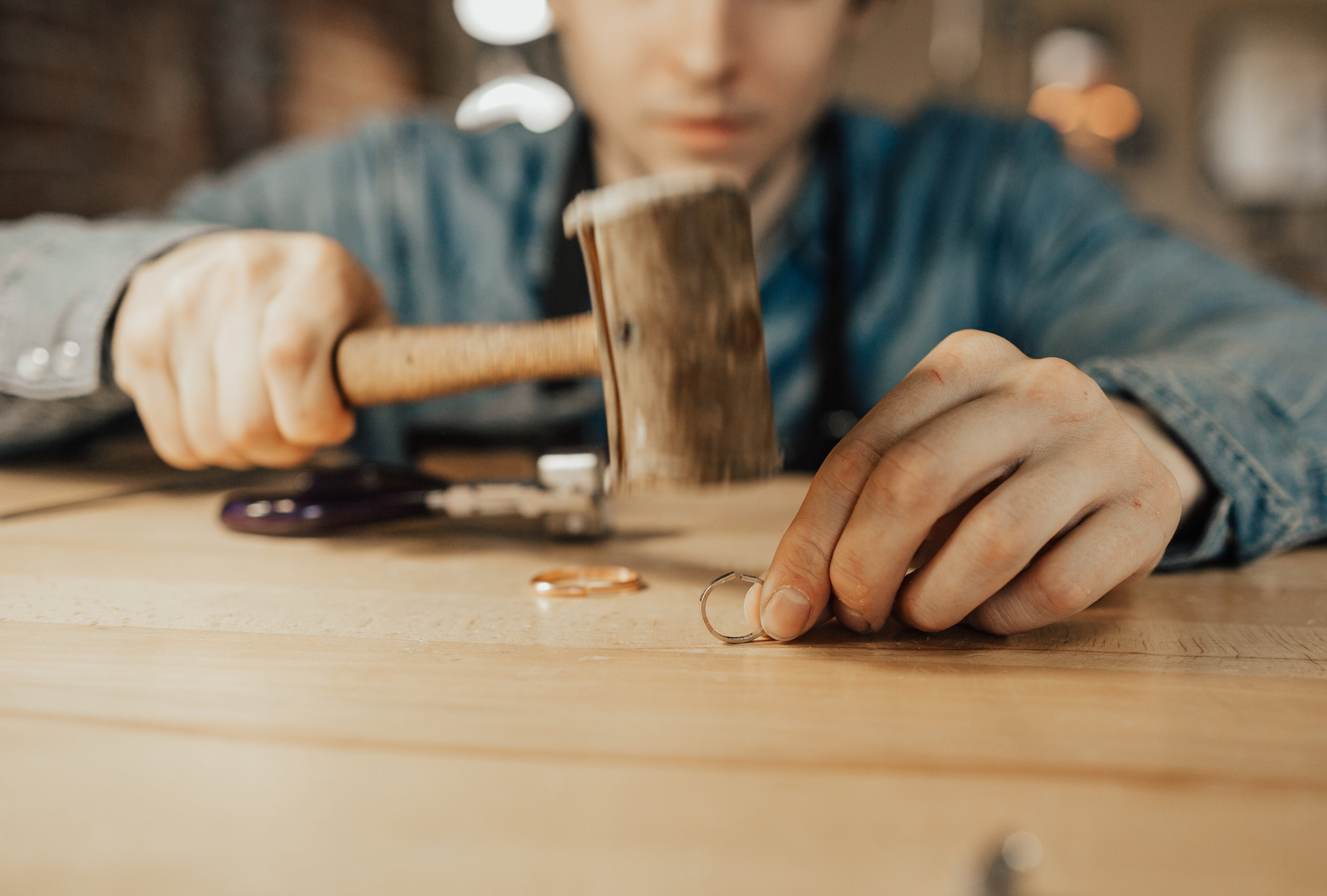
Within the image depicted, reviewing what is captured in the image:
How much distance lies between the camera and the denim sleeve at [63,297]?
0.81 metres

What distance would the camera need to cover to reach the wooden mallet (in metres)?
0.45

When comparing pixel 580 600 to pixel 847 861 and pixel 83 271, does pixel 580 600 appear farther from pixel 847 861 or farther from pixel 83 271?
pixel 83 271

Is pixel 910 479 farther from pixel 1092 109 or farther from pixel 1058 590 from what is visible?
pixel 1092 109

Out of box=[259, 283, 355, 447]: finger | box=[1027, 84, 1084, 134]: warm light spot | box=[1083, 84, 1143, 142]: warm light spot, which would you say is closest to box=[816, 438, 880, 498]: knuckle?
box=[259, 283, 355, 447]: finger

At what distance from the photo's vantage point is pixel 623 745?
A: 0.34 meters

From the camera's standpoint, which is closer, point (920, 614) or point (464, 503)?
point (920, 614)

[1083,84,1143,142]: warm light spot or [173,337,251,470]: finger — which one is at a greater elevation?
[1083,84,1143,142]: warm light spot

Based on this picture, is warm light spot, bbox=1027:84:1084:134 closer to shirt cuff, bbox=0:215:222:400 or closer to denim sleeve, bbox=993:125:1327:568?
denim sleeve, bbox=993:125:1327:568

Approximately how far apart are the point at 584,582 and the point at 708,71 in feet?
2.38

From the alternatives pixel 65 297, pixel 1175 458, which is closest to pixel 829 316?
pixel 1175 458

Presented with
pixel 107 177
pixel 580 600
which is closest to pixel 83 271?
pixel 580 600

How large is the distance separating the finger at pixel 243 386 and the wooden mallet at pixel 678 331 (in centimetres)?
34

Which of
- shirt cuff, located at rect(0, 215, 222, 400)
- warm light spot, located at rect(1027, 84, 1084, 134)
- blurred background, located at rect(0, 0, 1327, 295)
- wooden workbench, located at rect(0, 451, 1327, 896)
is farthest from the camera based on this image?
warm light spot, located at rect(1027, 84, 1084, 134)

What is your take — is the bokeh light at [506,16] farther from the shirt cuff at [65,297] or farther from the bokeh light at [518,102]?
the shirt cuff at [65,297]
